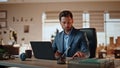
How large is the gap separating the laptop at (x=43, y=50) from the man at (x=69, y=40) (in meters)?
0.22

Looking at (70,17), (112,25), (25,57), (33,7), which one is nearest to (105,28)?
(112,25)

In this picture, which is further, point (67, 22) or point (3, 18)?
point (3, 18)

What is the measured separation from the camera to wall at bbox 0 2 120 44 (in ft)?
17.2

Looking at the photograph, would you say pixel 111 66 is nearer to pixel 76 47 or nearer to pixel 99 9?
pixel 76 47

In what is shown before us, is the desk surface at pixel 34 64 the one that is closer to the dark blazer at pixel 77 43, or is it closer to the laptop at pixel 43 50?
the laptop at pixel 43 50

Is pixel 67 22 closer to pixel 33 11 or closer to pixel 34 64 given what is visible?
pixel 34 64

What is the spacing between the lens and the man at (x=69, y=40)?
2.14 metres

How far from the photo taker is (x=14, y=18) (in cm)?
557

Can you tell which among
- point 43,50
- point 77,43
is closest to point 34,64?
point 43,50

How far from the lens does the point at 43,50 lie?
1.82m

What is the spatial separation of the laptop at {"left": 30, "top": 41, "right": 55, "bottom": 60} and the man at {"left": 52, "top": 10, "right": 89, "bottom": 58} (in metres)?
0.22

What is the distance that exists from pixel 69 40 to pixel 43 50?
46 cm

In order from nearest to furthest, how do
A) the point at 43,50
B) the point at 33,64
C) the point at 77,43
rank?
the point at 33,64
the point at 43,50
the point at 77,43

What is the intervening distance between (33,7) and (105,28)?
1859 millimetres
